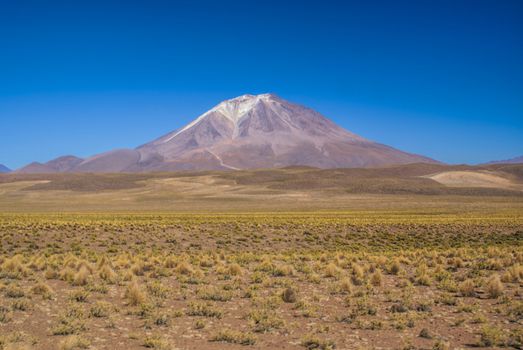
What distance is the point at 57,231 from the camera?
3130 centimetres

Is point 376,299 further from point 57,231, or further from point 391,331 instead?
point 57,231

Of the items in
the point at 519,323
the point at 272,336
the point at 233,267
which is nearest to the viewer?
the point at 272,336

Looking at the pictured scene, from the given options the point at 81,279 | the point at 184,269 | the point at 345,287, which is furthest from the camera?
the point at 184,269

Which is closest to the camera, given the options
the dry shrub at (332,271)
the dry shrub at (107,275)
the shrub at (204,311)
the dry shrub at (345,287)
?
the shrub at (204,311)

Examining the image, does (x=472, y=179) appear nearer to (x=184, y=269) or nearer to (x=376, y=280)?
A: (x=376, y=280)

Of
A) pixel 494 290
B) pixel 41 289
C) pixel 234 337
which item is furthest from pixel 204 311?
pixel 494 290

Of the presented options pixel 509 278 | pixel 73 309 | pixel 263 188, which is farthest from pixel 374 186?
pixel 73 309

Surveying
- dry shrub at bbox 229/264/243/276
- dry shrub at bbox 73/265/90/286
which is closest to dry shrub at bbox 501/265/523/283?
dry shrub at bbox 229/264/243/276

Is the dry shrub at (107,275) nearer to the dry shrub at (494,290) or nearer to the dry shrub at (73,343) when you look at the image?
the dry shrub at (73,343)

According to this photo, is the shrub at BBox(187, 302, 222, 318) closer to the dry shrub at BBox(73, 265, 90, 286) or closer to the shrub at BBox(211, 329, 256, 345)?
the shrub at BBox(211, 329, 256, 345)

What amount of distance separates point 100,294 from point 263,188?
11171cm

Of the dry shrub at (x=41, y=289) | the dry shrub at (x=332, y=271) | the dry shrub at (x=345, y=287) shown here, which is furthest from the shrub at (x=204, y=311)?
the dry shrub at (x=332, y=271)

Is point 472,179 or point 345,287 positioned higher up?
point 472,179

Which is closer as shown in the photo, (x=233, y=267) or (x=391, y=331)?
(x=391, y=331)
